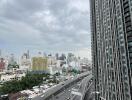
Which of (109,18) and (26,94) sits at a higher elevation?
(109,18)

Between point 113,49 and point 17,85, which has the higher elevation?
point 113,49

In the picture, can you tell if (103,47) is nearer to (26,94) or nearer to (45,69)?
(26,94)

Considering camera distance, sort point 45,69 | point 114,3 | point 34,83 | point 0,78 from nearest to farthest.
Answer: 1. point 114,3
2. point 34,83
3. point 0,78
4. point 45,69

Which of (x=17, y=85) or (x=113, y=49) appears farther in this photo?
(x=17, y=85)

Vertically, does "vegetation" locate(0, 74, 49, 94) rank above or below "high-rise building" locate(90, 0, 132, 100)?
below

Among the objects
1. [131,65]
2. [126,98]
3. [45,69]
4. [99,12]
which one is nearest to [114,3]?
[99,12]

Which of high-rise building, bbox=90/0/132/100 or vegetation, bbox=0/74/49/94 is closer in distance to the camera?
high-rise building, bbox=90/0/132/100

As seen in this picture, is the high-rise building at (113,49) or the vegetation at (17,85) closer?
the high-rise building at (113,49)

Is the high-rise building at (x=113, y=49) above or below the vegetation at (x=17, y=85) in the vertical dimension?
above
